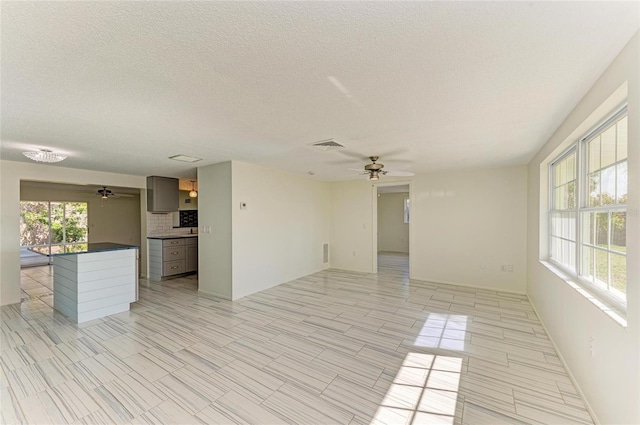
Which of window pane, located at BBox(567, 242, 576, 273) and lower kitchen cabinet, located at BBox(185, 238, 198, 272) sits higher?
window pane, located at BBox(567, 242, 576, 273)

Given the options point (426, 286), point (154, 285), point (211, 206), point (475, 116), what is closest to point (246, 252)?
point (211, 206)

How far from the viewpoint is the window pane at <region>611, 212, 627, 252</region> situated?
1.78 metres

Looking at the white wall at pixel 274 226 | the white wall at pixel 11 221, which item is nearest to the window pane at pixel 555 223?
the white wall at pixel 274 226

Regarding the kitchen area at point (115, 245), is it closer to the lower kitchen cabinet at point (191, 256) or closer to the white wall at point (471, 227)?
the lower kitchen cabinet at point (191, 256)

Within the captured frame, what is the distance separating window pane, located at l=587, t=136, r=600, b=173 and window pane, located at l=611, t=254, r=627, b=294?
0.79 meters

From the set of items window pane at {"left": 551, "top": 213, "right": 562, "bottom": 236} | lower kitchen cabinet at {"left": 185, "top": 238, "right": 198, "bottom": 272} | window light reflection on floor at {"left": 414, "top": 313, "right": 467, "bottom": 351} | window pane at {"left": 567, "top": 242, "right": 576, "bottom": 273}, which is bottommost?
window light reflection on floor at {"left": 414, "top": 313, "right": 467, "bottom": 351}

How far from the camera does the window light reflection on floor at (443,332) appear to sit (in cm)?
294

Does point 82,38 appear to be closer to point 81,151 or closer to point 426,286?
point 81,151

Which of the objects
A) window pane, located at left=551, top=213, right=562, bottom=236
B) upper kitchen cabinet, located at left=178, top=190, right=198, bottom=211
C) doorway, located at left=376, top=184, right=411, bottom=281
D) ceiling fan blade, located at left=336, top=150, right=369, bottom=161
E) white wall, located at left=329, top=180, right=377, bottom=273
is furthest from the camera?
doorway, located at left=376, top=184, right=411, bottom=281

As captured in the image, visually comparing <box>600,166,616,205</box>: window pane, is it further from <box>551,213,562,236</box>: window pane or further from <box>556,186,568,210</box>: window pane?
<box>551,213,562,236</box>: window pane

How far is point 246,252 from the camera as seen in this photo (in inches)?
187

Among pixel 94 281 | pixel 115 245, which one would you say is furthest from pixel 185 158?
pixel 94 281

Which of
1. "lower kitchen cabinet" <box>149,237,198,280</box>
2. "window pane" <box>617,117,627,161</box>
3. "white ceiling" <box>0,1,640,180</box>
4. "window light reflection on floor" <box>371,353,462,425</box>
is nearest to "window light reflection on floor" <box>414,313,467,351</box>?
"window light reflection on floor" <box>371,353,462,425</box>

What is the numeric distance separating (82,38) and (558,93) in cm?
300
